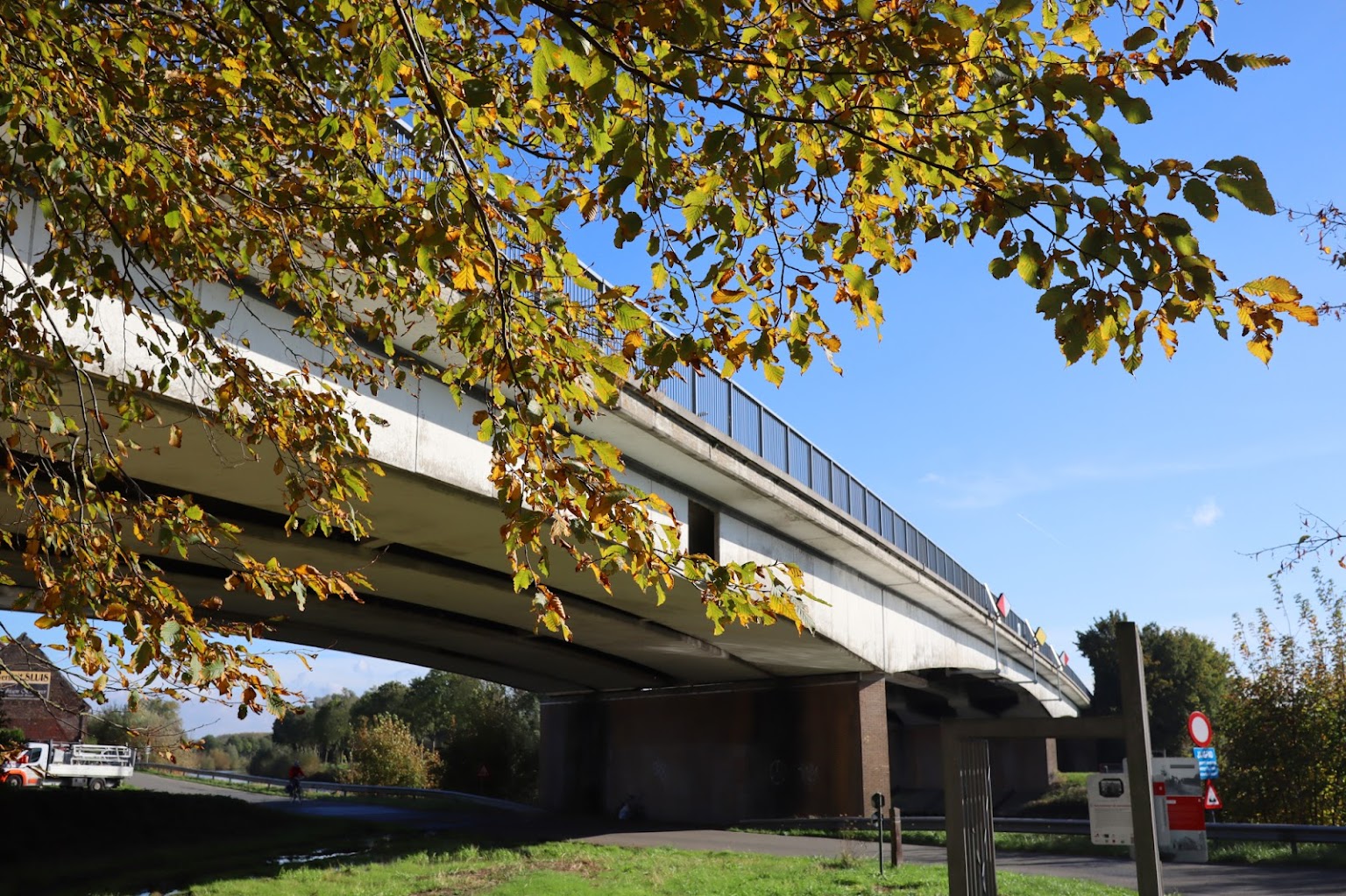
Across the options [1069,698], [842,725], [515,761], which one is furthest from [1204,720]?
[1069,698]

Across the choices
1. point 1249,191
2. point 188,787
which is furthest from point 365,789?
point 1249,191

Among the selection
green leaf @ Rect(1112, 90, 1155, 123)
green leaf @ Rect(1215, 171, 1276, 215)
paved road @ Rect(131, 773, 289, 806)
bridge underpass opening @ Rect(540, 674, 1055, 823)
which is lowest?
paved road @ Rect(131, 773, 289, 806)

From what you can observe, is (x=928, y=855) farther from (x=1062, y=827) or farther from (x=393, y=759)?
(x=393, y=759)

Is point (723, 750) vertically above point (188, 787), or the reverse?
point (723, 750)

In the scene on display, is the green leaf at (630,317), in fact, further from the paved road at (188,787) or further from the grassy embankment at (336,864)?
the paved road at (188,787)

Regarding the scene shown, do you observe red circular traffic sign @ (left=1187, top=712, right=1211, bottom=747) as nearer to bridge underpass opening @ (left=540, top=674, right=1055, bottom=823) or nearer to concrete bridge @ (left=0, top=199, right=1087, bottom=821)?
concrete bridge @ (left=0, top=199, right=1087, bottom=821)

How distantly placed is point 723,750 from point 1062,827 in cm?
1196

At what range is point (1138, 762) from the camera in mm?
7516

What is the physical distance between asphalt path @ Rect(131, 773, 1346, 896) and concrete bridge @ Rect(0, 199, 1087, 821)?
424 cm

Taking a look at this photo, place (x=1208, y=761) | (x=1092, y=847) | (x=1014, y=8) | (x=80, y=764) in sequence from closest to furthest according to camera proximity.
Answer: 1. (x=1014, y=8)
2. (x=1208, y=761)
3. (x=1092, y=847)
4. (x=80, y=764)

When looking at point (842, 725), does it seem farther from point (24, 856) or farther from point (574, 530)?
point (574, 530)

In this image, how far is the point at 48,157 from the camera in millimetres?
5484

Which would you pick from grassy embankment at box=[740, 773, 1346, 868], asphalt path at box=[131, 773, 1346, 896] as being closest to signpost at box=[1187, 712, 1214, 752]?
grassy embankment at box=[740, 773, 1346, 868]

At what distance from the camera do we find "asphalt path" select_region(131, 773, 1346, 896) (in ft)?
48.0
